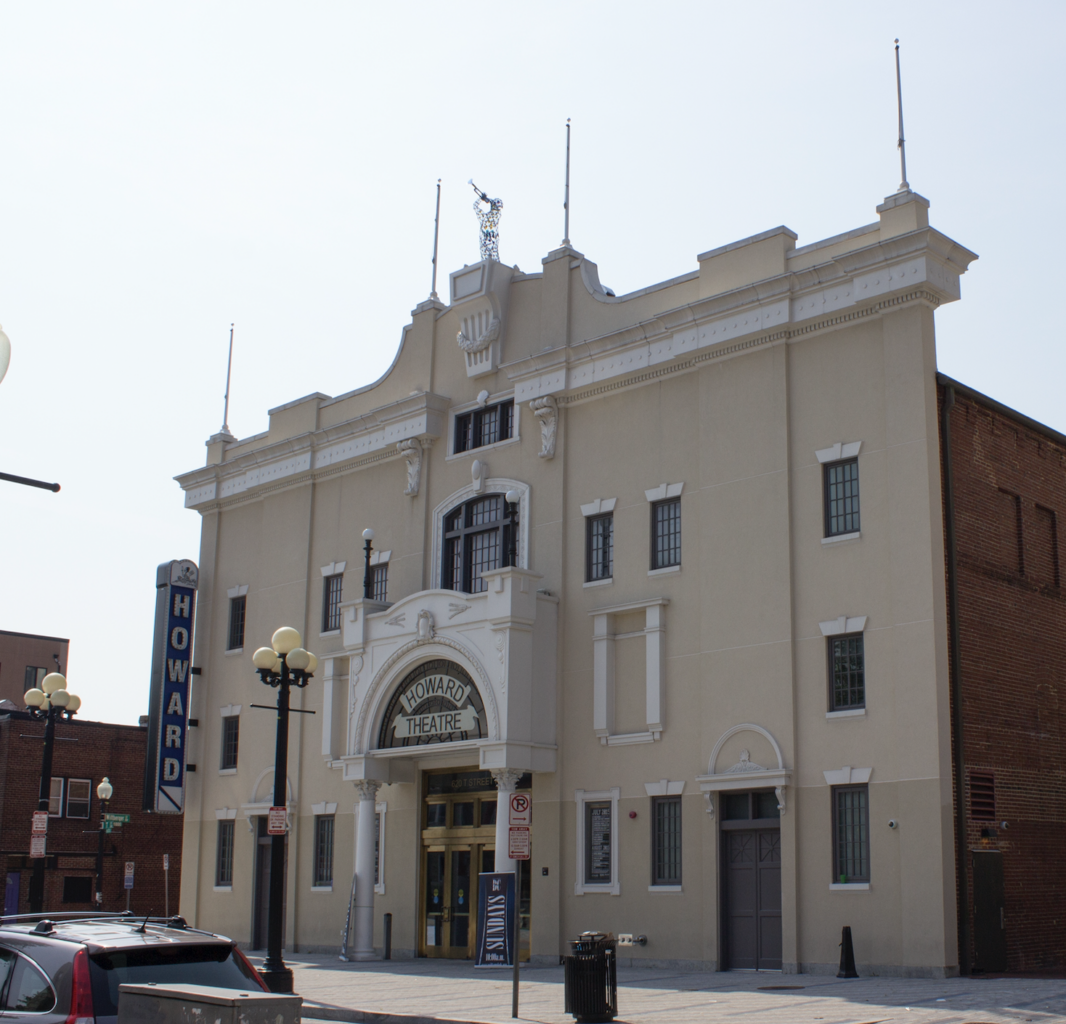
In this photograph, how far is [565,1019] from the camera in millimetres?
16781

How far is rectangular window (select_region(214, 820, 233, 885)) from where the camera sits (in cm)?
3469

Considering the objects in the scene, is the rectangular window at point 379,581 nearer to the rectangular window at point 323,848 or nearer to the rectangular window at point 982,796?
the rectangular window at point 323,848

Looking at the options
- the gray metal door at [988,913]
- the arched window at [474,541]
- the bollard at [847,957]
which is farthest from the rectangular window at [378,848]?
the gray metal door at [988,913]

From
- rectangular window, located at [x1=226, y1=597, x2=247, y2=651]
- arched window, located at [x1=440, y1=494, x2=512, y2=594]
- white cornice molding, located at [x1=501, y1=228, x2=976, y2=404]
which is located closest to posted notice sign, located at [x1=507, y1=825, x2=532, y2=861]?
white cornice molding, located at [x1=501, y1=228, x2=976, y2=404]

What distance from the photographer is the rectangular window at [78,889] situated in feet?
158

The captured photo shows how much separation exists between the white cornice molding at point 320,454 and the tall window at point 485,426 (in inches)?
21.3

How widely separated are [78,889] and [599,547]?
30.3 metres

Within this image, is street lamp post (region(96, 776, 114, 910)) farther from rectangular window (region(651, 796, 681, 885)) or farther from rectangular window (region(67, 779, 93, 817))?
rectangular window (region(651, 796, 681, 885))

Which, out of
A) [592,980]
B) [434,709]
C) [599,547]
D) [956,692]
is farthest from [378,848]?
[592,980]

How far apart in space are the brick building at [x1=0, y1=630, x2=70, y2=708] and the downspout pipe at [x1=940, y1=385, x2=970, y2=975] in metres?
59.0

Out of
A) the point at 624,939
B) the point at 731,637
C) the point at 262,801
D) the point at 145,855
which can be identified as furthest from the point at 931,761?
the point at 145,855

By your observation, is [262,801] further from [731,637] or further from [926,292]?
[926,292]

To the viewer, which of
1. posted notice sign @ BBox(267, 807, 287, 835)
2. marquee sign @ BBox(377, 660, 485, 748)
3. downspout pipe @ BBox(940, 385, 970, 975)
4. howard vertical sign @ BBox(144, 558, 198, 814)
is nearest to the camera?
posted notice sign @ BBox(267, 807, 287, 835)

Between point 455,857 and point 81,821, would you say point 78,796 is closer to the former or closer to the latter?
point 81,821
